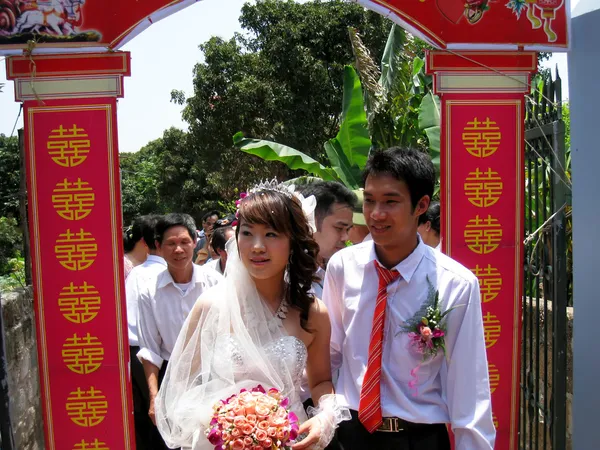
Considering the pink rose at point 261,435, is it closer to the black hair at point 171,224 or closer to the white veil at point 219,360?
the white veil at point 219,360

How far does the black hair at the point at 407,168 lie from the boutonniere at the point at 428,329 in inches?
15.0

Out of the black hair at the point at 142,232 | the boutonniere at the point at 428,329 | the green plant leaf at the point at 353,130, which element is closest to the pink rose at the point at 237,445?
the boutonniere at the point at 428,329

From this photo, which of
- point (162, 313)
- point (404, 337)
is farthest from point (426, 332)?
point (162, 313)

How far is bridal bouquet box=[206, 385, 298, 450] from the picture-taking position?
2314 millimetres

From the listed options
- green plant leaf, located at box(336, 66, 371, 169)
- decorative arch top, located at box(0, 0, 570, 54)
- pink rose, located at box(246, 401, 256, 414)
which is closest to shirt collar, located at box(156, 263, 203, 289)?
decorative arch top, located at box(0, 0, 570, 54)

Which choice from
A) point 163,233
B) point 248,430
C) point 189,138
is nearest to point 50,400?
point 163,233

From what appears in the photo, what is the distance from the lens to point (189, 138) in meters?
16.9

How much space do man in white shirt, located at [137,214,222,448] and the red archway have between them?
0.19 metres

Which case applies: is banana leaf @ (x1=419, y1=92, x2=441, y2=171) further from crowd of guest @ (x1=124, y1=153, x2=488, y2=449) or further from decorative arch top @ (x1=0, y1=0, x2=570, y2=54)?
decorative arch top @ (x1=0, y1=0, x2=570, y2=54)

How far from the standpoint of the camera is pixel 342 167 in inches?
316

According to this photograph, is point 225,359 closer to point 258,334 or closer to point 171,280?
point 258,334

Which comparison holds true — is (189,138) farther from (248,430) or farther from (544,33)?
(248,430)

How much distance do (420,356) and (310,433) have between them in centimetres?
49

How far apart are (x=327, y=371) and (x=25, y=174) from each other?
2401mm
